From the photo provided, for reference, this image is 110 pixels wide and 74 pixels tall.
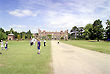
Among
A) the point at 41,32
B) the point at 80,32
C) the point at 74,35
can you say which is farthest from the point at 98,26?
the point at 41,32

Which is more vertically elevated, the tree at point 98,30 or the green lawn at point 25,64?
the tree at point 98,30

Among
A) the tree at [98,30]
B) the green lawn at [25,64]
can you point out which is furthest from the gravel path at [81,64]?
the tree at [98,30]

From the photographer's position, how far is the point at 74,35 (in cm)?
11338

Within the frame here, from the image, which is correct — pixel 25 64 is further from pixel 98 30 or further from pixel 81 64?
pixel 98 30

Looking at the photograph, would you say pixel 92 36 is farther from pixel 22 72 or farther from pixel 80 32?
pixel 22 72

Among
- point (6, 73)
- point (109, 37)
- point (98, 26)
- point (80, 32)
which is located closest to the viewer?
point (6, 73)

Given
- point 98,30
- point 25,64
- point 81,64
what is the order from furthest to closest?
point 98,30 < point 81,64 < point 25,64

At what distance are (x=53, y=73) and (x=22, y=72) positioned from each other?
1.57m

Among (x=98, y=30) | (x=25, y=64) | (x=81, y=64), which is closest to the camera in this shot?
(x=25, y=64)

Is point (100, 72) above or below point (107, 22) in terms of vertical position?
below

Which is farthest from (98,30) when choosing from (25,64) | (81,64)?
(25,64)

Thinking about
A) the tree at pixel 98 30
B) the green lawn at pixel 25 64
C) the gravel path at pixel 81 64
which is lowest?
the gravel path at pixel 81 64

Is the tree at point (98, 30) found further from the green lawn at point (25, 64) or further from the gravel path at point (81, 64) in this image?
the green lawn at point (25, 64)

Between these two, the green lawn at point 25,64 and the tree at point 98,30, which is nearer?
the green lawn at point 25,64
